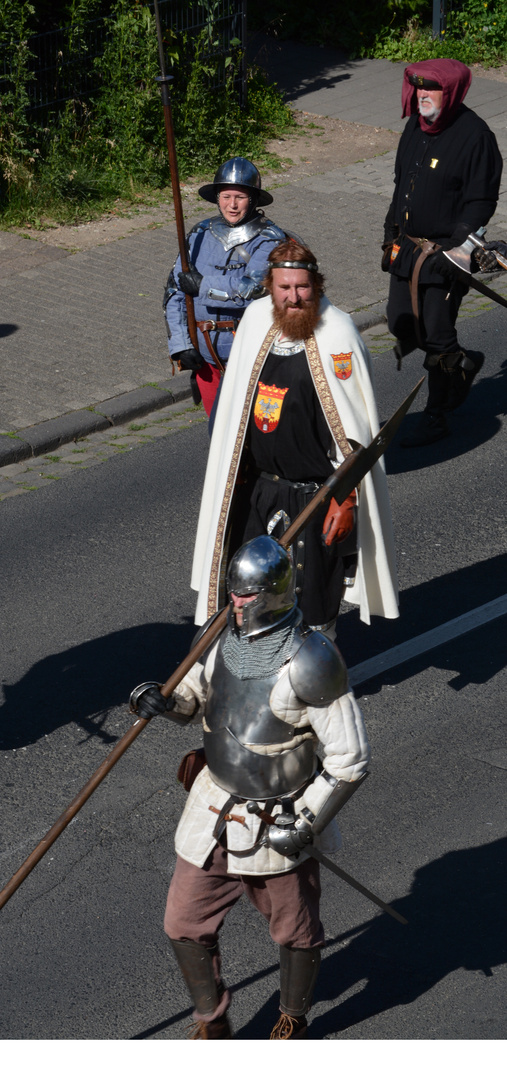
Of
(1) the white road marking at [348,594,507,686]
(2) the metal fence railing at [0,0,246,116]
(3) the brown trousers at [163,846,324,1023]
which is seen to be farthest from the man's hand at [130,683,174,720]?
(2) the metal fence railing at [0,0,246,116]

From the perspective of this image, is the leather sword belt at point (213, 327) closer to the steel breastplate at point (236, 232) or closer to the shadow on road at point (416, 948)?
the steel breastplate at point (236, 232)

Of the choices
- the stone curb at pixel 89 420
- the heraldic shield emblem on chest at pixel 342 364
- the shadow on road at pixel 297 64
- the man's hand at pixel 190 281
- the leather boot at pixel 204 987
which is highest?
the heraldic shield emblem on chest at pixel 342 364

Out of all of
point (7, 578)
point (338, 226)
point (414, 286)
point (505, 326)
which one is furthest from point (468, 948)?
point (338, 226)

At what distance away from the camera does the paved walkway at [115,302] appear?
914cm

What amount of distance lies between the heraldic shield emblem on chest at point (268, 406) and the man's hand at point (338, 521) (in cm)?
47

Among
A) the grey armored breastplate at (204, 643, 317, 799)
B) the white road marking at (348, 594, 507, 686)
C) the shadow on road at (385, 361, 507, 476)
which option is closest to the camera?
the grey armored breastplate at (204, 643, 317, 799)

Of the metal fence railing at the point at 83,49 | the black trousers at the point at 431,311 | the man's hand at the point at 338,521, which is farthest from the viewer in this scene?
the metal fence railing at the point at 83,49

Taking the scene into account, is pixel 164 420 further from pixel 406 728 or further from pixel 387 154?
pixel 387 154

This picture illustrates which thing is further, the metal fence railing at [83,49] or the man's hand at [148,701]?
the metal fence railing at [83,49]

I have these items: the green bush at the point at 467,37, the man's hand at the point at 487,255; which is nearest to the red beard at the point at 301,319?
the man's hand at the point at 487,255

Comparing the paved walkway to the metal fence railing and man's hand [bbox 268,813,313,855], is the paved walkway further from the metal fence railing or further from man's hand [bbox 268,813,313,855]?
man's hand [bbox 268,813,313,855]

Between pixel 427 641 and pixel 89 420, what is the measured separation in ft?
11.1

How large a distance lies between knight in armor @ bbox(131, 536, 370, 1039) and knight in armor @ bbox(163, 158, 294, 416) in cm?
312

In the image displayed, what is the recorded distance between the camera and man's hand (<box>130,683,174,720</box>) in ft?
12.7
